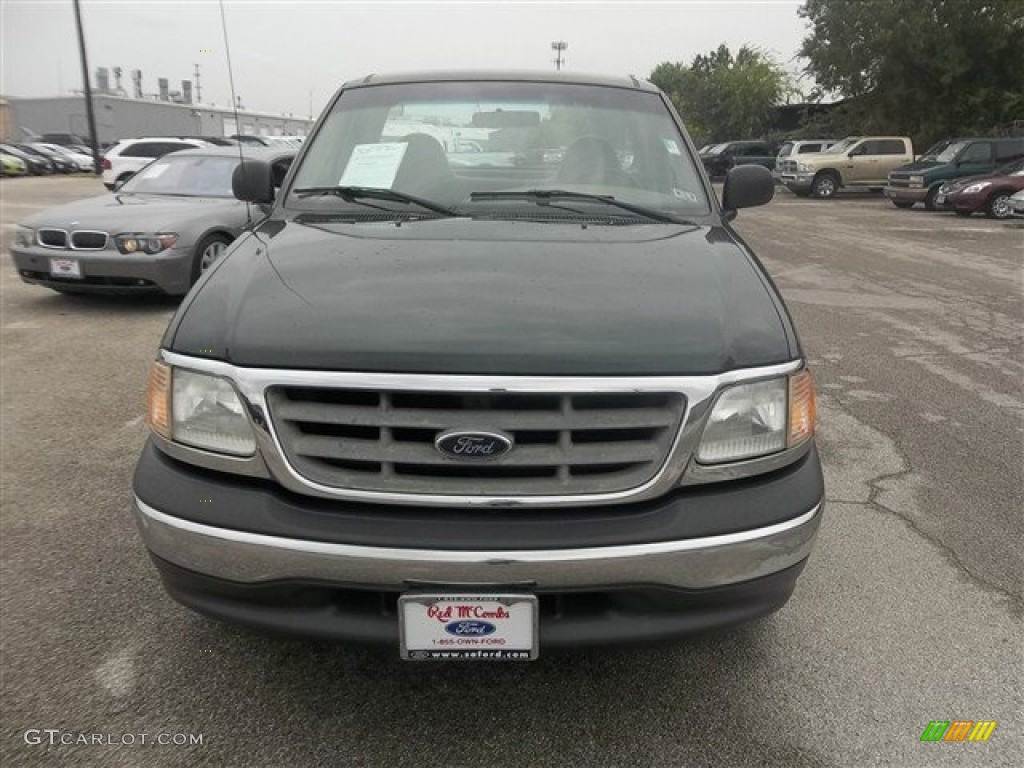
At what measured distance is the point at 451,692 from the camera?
2.33 m

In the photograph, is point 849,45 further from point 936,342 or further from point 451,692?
point 451,692

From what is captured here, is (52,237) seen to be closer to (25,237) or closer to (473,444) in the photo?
(25,237)

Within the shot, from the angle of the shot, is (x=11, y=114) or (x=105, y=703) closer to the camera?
(x=105, y=703)

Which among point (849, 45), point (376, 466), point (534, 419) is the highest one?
point (849, 45)

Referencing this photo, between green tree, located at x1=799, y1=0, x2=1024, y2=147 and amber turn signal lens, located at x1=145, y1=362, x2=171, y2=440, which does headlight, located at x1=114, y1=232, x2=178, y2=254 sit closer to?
amber turn signal lens, located at x1=145, y1=362, x2=171, y2=440

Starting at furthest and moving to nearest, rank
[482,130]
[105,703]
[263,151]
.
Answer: [263,151], [482,130], [105,703]

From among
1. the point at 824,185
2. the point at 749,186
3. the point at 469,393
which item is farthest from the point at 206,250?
the point at 824,185

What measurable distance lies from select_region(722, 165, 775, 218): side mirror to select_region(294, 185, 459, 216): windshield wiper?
142 cm

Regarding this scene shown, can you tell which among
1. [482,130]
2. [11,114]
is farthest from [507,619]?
[11,114]

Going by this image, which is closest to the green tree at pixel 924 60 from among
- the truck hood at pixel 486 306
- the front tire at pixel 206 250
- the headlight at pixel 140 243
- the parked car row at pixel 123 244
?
the front tire at pixel 206 250

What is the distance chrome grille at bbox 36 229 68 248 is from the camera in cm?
705

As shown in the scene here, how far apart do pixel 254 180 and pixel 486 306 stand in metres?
1.93

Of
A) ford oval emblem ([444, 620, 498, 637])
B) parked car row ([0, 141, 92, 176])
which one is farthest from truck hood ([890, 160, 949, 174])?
parked car row ([0, 141, 92, 176])

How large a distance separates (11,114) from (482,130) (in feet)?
287
